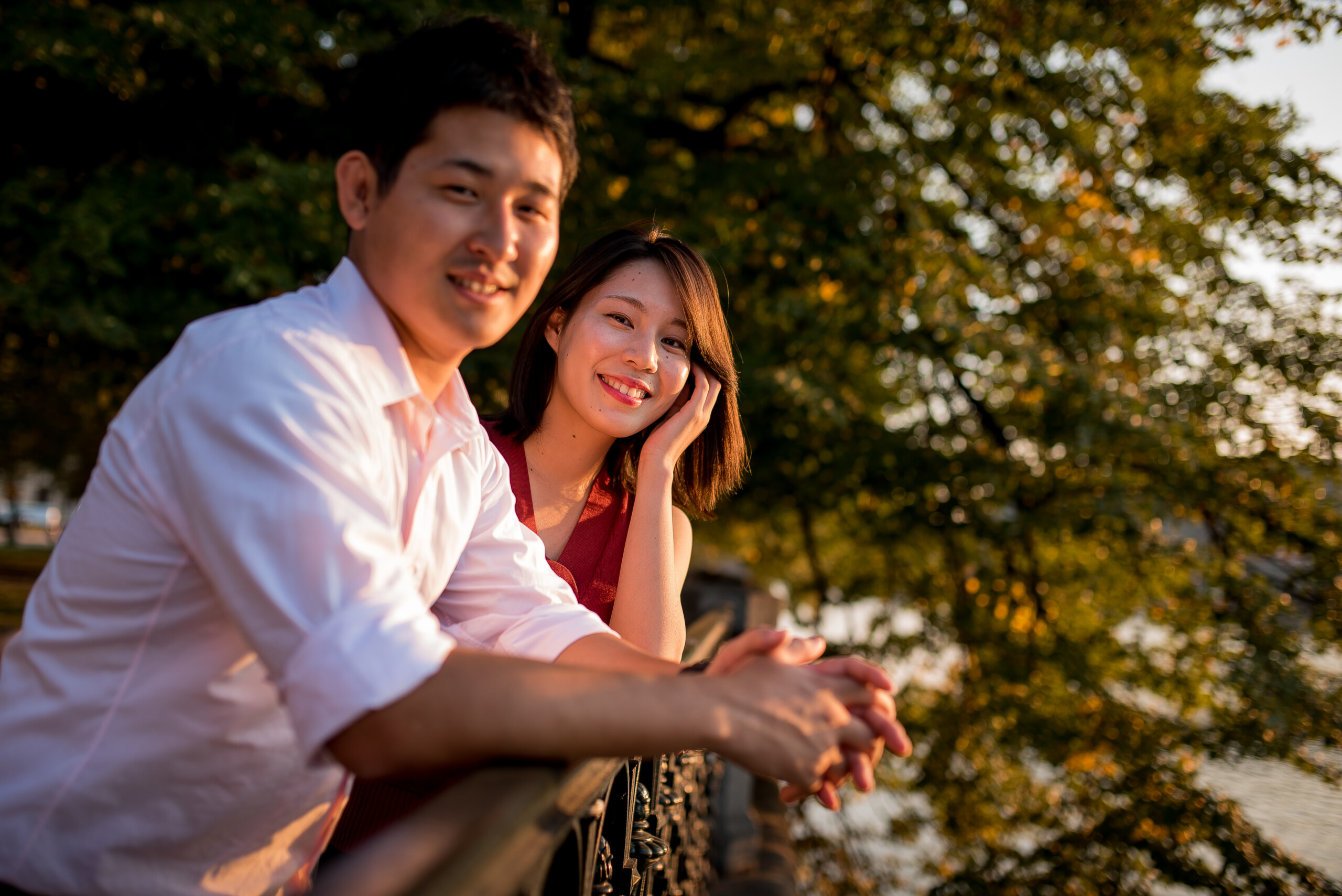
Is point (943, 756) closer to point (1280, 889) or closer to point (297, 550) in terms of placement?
point (1280, 889)

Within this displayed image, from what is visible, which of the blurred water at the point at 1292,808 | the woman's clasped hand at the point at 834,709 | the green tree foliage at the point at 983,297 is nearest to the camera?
the woman's clasped hand at the point at 834,709

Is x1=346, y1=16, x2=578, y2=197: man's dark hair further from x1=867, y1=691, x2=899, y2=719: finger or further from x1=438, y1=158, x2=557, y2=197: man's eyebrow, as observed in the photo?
x1=867, y1=691, x2=899, y2=719: finger

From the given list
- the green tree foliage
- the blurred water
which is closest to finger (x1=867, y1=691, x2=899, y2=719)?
the green tree foliage

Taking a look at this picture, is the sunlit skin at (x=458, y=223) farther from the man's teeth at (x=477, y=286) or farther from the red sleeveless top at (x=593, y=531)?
the red sleeveless top at (x=593, y=531)

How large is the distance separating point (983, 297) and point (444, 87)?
5.79 m

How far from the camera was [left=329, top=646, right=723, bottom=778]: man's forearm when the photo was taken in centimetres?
115

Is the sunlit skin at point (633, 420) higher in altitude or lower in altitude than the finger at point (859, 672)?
higher

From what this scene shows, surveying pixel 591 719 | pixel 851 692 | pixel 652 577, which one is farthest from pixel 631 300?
pixel 591 719

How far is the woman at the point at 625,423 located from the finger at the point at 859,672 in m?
1.03

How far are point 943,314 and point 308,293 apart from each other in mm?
5040

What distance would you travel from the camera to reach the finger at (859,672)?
149 centimetres

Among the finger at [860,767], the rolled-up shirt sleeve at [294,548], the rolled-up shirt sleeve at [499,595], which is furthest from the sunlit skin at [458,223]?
the finger at [860,767]

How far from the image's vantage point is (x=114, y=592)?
1267mm

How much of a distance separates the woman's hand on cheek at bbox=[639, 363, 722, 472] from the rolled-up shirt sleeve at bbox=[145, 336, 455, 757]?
158cm
